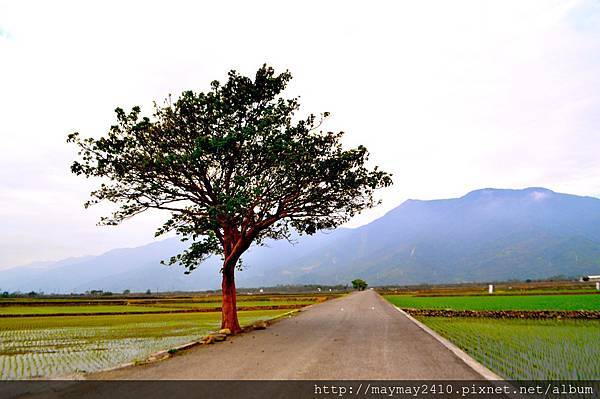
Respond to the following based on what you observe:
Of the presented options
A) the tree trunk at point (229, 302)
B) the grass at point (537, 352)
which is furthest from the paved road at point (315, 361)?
the tree trunk at point (229, 302)

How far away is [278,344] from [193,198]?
960 cm

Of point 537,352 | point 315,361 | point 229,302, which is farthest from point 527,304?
point 315,361

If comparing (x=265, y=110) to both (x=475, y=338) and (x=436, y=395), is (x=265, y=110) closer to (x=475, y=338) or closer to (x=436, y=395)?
(x=475, y=338)

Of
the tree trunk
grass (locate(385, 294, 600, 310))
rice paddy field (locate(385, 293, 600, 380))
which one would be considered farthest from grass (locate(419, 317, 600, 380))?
grass (locate(385, 294, 600, 310))

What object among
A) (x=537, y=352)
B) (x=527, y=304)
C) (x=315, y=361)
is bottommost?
(x=527, y=304)

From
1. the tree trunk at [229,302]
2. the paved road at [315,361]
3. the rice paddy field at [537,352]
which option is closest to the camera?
the paved road at [315,361]

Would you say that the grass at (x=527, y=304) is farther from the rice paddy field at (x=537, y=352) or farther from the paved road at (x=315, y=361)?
the paved road at (x=315, y=361)

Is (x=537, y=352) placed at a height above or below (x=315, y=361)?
below

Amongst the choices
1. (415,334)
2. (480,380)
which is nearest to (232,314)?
(415,334)

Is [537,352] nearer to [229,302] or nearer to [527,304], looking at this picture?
[229,302]

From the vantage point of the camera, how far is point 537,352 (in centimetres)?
1612

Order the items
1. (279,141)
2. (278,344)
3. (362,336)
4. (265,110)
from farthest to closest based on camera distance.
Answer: (265,110)
(279,141)
(362,336)
(278,344)

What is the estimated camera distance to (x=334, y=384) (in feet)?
33.3

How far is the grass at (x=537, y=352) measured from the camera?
40.5ft
